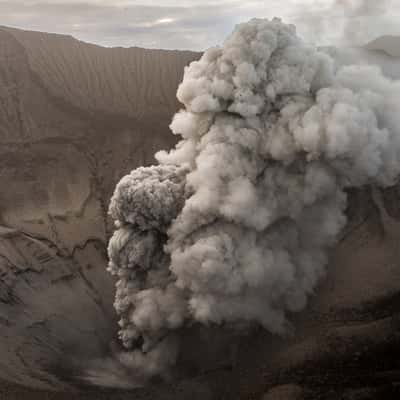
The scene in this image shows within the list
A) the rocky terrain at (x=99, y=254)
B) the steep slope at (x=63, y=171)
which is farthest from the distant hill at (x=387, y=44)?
the steep slope at (x=63, y=171)

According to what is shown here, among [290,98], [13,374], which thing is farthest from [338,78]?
[13,374]

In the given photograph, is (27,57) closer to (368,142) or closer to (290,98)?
(290,98)

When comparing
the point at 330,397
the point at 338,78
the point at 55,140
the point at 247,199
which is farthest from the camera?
the point at 55,140

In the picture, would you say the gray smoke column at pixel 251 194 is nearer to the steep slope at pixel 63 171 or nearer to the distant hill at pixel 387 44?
the steep slope at pixel 63 171

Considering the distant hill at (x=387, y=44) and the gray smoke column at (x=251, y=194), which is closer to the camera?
the gray smoke column at (x=251, y=194)

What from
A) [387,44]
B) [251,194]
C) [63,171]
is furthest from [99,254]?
[387,44]
